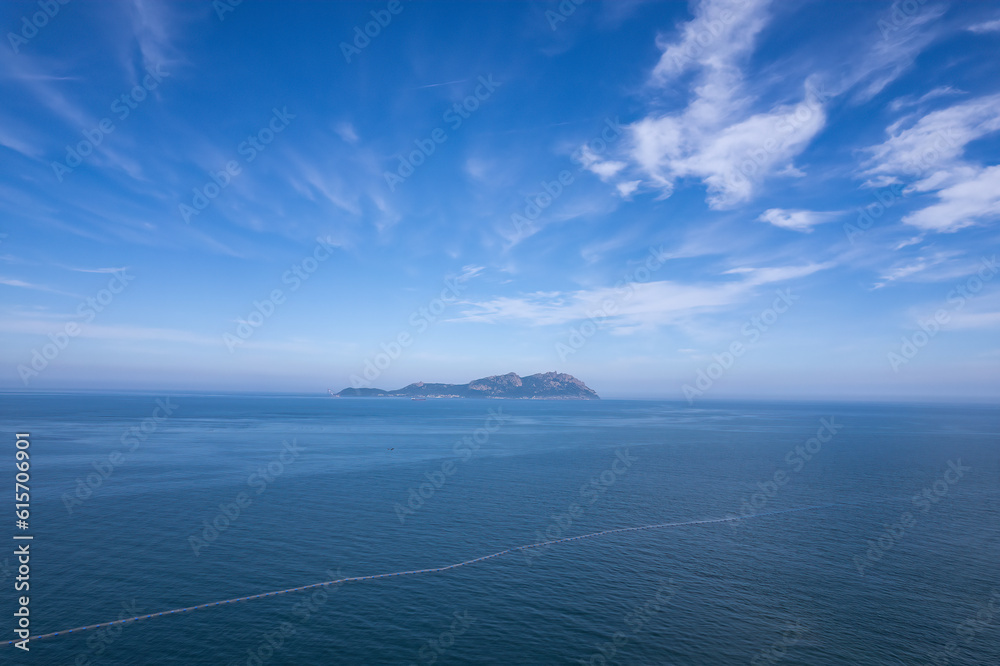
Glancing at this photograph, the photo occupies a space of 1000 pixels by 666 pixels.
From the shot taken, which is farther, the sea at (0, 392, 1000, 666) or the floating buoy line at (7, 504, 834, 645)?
the floating buoy line at (7, 504, 834, 645)

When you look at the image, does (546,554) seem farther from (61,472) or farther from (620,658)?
(61,472)

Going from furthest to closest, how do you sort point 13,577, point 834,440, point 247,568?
1. point 834,440
2. point 247,568
3. point 13,577

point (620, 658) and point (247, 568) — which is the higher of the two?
point (247, 568)

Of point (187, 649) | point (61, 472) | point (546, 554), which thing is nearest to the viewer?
point (187, 649)

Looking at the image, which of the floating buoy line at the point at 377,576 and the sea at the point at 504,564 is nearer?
the sea at the point at 504,564

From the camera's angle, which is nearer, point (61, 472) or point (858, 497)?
point (858, 497)

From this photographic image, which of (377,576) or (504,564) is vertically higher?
(377,576)

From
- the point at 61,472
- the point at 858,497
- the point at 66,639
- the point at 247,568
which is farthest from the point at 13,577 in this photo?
the point at 858,497

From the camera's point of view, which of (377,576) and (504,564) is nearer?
(377,576)
